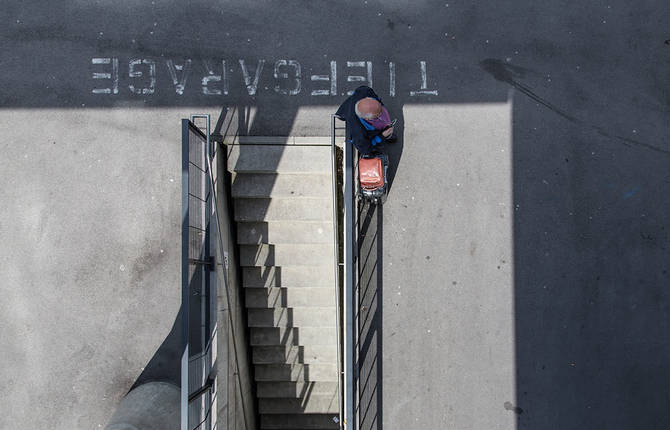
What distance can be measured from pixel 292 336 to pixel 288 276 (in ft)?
4.09

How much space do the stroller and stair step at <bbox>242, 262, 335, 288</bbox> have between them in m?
1.90

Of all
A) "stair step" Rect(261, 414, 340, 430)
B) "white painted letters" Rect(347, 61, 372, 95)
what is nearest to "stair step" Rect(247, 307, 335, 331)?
"stair step" Rect(261, 414, 340, 430)

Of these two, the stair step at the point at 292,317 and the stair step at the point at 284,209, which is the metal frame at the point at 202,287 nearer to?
the stair step at the point at 284,209

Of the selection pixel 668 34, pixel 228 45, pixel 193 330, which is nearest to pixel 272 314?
pixel 193 330

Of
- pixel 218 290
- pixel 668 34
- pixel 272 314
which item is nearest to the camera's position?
pixel 218 290

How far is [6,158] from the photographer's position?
6.95 metres

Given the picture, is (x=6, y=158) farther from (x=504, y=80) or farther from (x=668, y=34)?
(x=668, y=34)

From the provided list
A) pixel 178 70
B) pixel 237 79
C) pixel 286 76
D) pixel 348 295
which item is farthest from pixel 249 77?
pixel 348 295

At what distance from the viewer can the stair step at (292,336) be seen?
8.36 m

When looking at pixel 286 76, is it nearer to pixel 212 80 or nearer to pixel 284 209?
pixel 212 80

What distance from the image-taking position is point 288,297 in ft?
27.0

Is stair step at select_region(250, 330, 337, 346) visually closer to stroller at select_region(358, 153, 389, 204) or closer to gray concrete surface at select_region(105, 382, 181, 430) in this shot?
gray concrete surface at select_region(105, 382, 181, 430)

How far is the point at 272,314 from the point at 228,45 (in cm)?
459

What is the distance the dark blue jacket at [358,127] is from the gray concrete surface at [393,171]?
81cm
